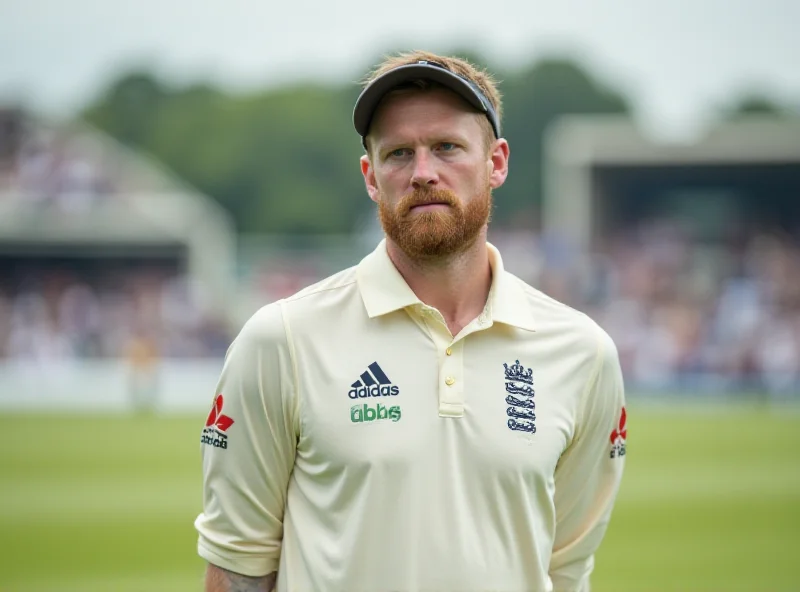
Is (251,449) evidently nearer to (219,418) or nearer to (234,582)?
(219,418)

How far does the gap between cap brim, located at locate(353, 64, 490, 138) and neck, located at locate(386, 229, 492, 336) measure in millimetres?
340

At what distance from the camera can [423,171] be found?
117 inches

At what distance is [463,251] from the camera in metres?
3.13

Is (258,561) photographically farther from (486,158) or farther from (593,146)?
(593,146)

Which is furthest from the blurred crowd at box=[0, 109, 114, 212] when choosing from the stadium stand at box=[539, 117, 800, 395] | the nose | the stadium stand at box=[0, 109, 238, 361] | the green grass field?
the nose

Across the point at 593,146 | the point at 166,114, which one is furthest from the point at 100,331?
the point at 166,114

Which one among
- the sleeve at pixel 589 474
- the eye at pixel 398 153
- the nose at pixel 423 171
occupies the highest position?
the eye at pixel 398 153

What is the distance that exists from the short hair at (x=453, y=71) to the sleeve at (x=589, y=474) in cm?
65

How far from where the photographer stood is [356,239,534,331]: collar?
3.05 metres

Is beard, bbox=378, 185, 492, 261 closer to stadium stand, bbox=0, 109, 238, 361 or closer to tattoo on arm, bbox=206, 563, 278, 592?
tattoo on arm, bbox=206, 563, 278, 592

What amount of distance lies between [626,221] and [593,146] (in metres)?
2.61

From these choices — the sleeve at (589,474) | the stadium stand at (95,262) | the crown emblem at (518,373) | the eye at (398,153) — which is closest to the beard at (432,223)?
the eye at (398,153)

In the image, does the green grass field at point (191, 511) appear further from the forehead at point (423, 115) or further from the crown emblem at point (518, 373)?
the forehead at point (423, 115)

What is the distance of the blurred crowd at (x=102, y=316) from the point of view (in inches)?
1168
